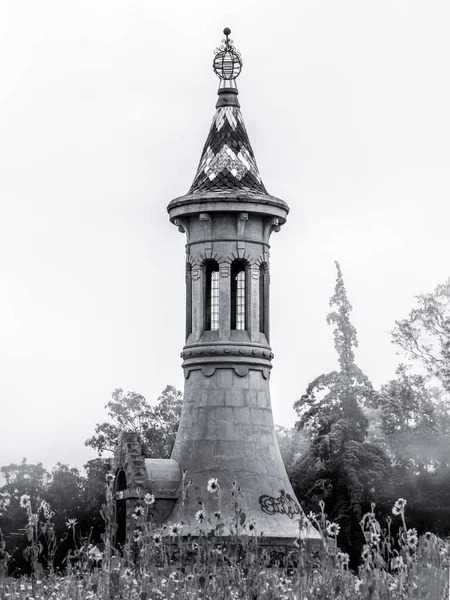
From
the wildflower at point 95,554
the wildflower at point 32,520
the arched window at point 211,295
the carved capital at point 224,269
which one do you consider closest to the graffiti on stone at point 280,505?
the arched window at point 211,295

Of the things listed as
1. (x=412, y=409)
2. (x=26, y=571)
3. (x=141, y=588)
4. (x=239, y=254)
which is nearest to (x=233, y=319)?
(x=239, y=254)

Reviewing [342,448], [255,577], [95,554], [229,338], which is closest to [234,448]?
[229,338]

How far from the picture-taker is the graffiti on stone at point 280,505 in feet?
70.8

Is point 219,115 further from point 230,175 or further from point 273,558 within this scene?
point 273,558

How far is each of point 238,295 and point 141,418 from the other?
17.9 metres

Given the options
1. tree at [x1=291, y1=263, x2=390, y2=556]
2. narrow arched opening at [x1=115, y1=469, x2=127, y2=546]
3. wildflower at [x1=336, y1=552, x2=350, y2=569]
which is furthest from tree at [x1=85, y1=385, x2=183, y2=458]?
wildflower at [x1=336, y1=552, x2=350, y2=569]

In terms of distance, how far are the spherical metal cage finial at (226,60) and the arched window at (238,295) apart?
12.3ft

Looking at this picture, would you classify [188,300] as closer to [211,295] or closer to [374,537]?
[211,295]

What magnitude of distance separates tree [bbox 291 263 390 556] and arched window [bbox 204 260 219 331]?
13258 millimetres

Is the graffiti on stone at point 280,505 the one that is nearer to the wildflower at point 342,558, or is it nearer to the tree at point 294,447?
the wildflower at point 342,558

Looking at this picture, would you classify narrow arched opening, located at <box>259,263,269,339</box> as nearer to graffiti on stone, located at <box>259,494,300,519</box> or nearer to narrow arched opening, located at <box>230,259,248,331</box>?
narrow arched opening, located at <box>230,259,248,331</box>

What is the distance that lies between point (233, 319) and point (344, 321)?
21368 mm

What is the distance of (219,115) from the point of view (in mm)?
23797

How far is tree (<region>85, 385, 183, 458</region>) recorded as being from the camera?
39406mm
